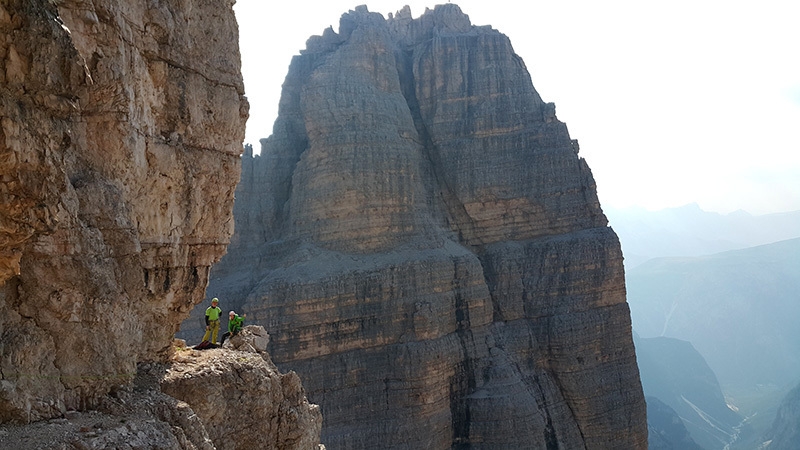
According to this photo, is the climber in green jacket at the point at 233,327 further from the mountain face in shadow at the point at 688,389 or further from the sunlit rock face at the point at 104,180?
the mountain face in shadow at the point at 688,389

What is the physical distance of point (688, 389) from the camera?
97.9 metres

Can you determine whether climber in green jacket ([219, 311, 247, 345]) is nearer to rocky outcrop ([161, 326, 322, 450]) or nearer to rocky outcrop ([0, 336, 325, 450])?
rocky outcrop ([0, 336, 325, 450])

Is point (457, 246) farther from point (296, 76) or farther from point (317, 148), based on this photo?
point (296, 76)

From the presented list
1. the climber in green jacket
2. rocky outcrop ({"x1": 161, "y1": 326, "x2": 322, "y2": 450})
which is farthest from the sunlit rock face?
the climber in green jacket

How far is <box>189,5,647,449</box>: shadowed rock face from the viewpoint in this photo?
34000mm

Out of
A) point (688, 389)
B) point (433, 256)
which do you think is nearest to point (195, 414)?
point (433, 256)

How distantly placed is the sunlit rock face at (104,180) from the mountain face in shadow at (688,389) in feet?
265

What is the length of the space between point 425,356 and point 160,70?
2631 cm

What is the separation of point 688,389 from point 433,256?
76340 millimetres

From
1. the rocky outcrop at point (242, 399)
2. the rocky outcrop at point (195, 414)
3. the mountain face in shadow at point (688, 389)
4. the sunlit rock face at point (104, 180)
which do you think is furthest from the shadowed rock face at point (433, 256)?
the mountain face in shadow at point (688, 389)

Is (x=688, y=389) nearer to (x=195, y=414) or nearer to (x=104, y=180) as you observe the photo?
(x=195, y=414)

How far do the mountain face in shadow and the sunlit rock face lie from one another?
80771 millimetres

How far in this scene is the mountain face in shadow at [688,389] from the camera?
8569cm

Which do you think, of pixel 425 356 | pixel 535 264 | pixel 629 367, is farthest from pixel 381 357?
pixel 629 367
